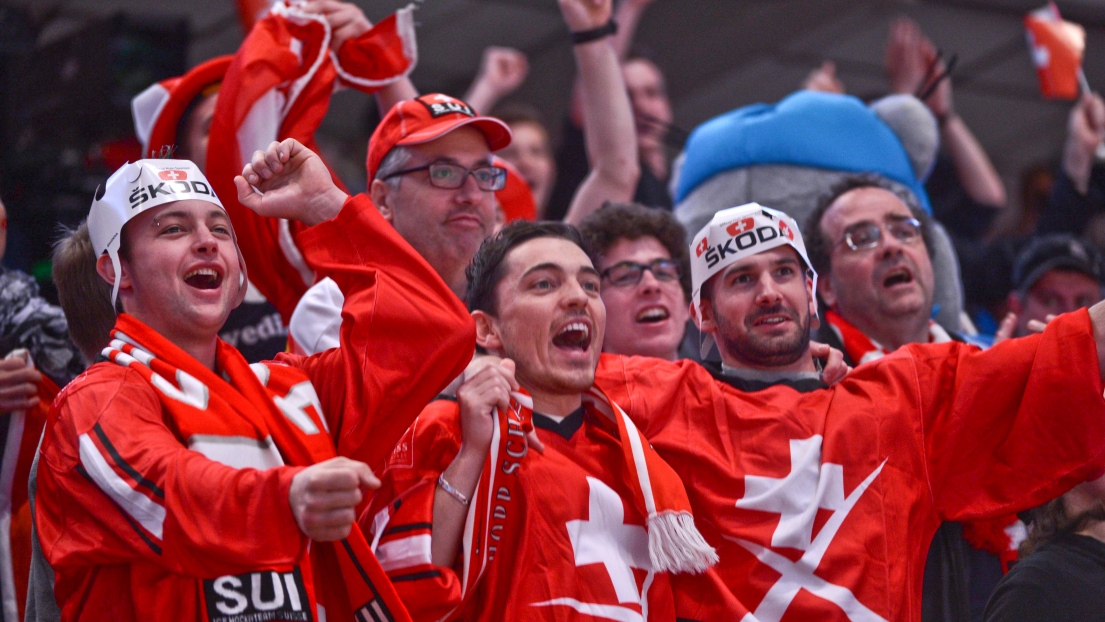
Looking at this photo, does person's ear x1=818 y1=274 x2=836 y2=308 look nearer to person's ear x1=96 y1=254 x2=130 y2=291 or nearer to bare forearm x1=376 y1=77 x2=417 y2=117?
bare forearm x1=376 y1=77 x2=417 y2=117

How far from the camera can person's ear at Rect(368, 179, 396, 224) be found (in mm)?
3311

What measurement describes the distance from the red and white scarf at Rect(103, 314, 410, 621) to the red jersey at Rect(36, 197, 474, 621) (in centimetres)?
2

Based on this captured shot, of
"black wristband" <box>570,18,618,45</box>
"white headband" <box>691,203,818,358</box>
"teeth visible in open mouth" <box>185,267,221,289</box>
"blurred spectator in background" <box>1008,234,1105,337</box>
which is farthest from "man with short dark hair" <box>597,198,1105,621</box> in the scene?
"blurred spectator in background" <box>1008,234,1105,337</box>

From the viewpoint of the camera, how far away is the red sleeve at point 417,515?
2338 millimetres

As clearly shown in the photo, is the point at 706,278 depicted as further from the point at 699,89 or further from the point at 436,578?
the point at 699,89

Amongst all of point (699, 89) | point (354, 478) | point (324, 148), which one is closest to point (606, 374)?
point (354, 478)

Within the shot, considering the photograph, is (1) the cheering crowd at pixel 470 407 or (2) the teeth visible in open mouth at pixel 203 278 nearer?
(1) the cheering crowd at pixel 470 407

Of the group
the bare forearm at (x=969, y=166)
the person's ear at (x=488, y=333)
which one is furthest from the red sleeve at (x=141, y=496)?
the bare forearm at (x=969, y=166)

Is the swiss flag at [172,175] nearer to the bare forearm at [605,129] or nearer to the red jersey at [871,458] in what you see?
the red jersey at [871,458]

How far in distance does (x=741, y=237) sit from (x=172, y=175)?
1300mm

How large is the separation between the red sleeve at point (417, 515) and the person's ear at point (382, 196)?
841 mm

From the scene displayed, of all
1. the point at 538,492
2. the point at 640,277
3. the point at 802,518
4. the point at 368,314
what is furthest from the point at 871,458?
the point at 368,314

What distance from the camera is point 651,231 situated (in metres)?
3.65

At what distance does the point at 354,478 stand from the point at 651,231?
190cm
